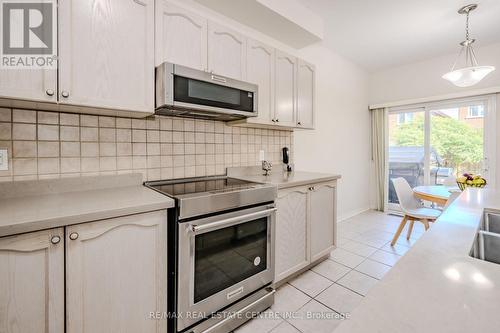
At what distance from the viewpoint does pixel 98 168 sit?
5.13 feet

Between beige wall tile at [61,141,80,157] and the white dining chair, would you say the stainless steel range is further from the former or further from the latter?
the white dining chair

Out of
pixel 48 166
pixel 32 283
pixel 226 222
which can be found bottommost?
pixel 32 283

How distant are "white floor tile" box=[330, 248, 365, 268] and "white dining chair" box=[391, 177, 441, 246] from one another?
62 cm

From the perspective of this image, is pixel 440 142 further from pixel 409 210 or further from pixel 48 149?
pixel 48 149

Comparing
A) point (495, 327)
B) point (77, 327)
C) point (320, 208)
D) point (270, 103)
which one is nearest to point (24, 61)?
point (77, 327)

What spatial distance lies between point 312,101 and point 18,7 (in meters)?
2.37

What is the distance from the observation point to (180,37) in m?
1.60

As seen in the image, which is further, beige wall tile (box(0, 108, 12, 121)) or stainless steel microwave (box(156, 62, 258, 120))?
stainless steel microwave (box(156, 62, 258, 120))

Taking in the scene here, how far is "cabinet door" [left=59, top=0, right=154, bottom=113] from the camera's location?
121cm

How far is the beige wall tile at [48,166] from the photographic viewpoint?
1.38 m

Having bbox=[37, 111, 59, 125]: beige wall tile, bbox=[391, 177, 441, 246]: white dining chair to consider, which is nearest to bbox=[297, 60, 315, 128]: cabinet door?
bbox=[391, 177, 441, 246]: white dining chair

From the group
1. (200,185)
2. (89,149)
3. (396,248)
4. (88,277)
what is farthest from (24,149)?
(396,248)

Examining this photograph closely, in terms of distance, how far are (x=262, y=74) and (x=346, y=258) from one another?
2.09 metres

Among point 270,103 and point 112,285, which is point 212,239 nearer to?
point 112,285
